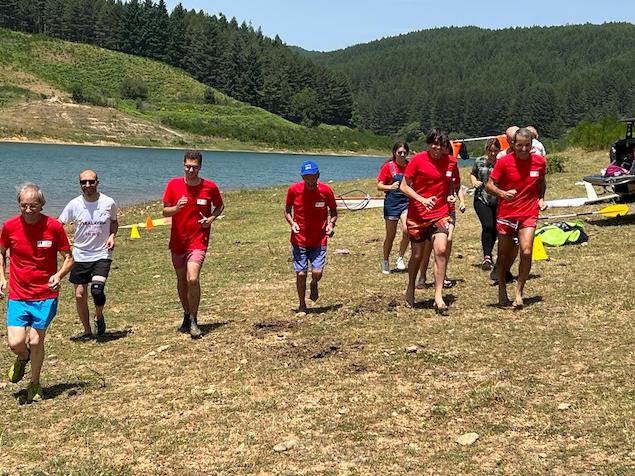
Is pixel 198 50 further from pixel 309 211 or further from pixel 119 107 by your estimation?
pixel 309 211

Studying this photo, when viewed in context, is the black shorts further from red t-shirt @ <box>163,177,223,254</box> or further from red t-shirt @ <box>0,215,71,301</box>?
red t-shirt @ <box>0,215,71,301</box>

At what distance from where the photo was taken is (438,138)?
25.6 ft

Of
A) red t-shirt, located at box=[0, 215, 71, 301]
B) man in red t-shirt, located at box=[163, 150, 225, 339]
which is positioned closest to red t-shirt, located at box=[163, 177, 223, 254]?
man in red t-shirt, located at box=[163, 150, 225, 339]

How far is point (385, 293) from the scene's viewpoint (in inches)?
368

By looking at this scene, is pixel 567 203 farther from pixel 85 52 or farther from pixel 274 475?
pixel 85 52

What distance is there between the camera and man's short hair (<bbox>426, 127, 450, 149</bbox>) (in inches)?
307

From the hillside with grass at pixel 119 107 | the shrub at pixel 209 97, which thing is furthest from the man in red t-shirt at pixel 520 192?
the shrub at pixel 209 97

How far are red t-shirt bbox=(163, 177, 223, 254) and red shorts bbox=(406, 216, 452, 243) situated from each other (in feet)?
7.77

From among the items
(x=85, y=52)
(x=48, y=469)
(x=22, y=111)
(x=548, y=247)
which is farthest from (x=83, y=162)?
(x=85, y=52)

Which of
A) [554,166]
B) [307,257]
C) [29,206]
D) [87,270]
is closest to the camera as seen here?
[29,206]

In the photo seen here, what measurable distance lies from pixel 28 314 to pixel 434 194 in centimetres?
446

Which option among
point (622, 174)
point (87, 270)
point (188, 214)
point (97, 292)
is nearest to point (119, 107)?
point (622, 174)

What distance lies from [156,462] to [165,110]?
361 feet

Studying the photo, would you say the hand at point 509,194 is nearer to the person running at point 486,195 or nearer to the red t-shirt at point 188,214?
the person running at point 486,195
